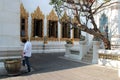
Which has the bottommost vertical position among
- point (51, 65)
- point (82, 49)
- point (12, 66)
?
point (51, 65)

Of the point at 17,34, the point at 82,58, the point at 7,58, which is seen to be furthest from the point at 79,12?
the point at 7,58

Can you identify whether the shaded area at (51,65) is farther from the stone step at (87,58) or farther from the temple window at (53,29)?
the temple window at (53,29)

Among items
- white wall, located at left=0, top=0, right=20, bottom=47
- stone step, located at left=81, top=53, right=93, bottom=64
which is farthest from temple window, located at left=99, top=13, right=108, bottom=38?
white wall, located at left=0, top=0, right=20, bottom=47

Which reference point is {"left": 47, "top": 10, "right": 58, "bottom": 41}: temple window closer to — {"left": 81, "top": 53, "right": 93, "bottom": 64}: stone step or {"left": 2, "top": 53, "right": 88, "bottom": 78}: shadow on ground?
{"left": 81, "top": 53, "right": 93, "bottom": 64}: stone step

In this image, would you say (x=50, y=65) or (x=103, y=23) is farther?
(x=103, y=23)

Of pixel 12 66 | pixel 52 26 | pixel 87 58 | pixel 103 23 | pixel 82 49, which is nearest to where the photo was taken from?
pixel 12 66

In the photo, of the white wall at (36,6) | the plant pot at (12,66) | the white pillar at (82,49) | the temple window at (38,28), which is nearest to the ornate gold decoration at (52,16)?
the white wall at (36,6)

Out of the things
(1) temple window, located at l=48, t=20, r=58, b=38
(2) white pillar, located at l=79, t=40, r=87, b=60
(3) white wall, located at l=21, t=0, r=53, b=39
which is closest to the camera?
(2) white pillar, located at l=79, t=40, r=87, b=60

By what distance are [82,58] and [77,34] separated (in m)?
11.3

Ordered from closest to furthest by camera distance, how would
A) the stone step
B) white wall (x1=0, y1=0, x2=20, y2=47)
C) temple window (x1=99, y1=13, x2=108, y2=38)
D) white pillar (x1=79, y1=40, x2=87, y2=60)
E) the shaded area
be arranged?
1. white wall (x1=0, y1=0, x2=20, y2=47)
2. the shaded area
3. the stone step
4. white pillar (x1=79, y1=40, x2=87, y2=60)
5. temple window (x1=99, y1=13, x2=108, y2=38)

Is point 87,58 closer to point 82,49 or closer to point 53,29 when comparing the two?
point 82,49

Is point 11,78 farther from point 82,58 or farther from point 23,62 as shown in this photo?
point 82,58

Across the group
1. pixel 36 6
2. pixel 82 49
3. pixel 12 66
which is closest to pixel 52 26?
pixel 36 6

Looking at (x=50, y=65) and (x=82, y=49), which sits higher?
(x=82, y=49)
